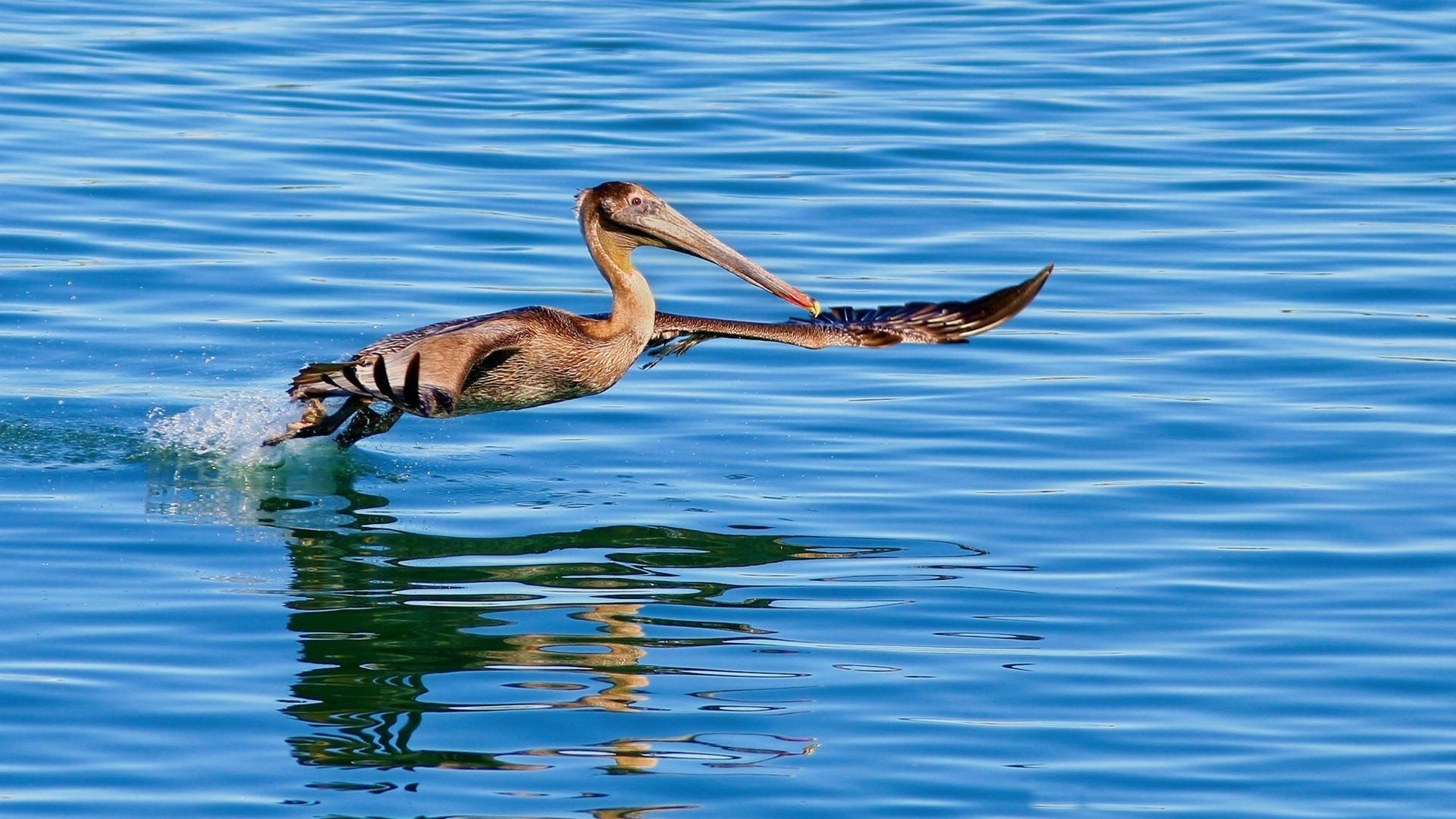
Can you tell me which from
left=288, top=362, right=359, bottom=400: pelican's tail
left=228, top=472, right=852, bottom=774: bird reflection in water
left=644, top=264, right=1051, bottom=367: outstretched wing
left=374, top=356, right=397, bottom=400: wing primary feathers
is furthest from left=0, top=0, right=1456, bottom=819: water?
left=374, top=356, right=397, bottom=400: wing primary feathers

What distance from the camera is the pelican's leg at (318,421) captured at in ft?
31.2

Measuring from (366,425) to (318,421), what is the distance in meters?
0.36

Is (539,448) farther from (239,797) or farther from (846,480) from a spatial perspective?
(239,797)

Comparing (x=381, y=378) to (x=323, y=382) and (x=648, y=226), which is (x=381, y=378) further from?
(x=648, y=226)

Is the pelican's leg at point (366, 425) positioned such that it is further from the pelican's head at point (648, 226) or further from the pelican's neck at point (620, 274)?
the pelican's head at point (648, 226)

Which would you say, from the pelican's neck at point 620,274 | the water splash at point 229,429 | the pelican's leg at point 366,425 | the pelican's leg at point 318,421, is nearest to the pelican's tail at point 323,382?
the pelican's leg at point 318,421

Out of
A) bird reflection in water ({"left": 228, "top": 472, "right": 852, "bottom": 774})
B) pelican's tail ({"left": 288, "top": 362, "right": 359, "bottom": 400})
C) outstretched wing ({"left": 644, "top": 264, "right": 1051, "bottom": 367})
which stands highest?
outstretched wing ({"left": 644, "top": 264, "right": 1051, "bottom": 367})

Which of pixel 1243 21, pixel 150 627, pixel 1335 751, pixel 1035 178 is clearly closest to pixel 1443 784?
pixel 1335 751

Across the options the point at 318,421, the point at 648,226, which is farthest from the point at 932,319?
the point at 318,421

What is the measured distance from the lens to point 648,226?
9.67m

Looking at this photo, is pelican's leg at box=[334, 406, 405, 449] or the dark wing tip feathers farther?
the dark wing tip feathers

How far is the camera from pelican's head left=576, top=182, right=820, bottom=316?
9594 mm

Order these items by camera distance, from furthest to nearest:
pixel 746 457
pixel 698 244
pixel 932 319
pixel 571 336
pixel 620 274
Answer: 1. pixel 932 319
2. pixel 746 457
3. pixel 620 274
4. pixel 698 244
5. pixel 571 336

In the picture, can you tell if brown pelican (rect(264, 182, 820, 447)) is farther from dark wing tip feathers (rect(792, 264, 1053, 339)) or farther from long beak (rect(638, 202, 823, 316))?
dark wing tip feathers (rect(792, 264, 1053, 339))
